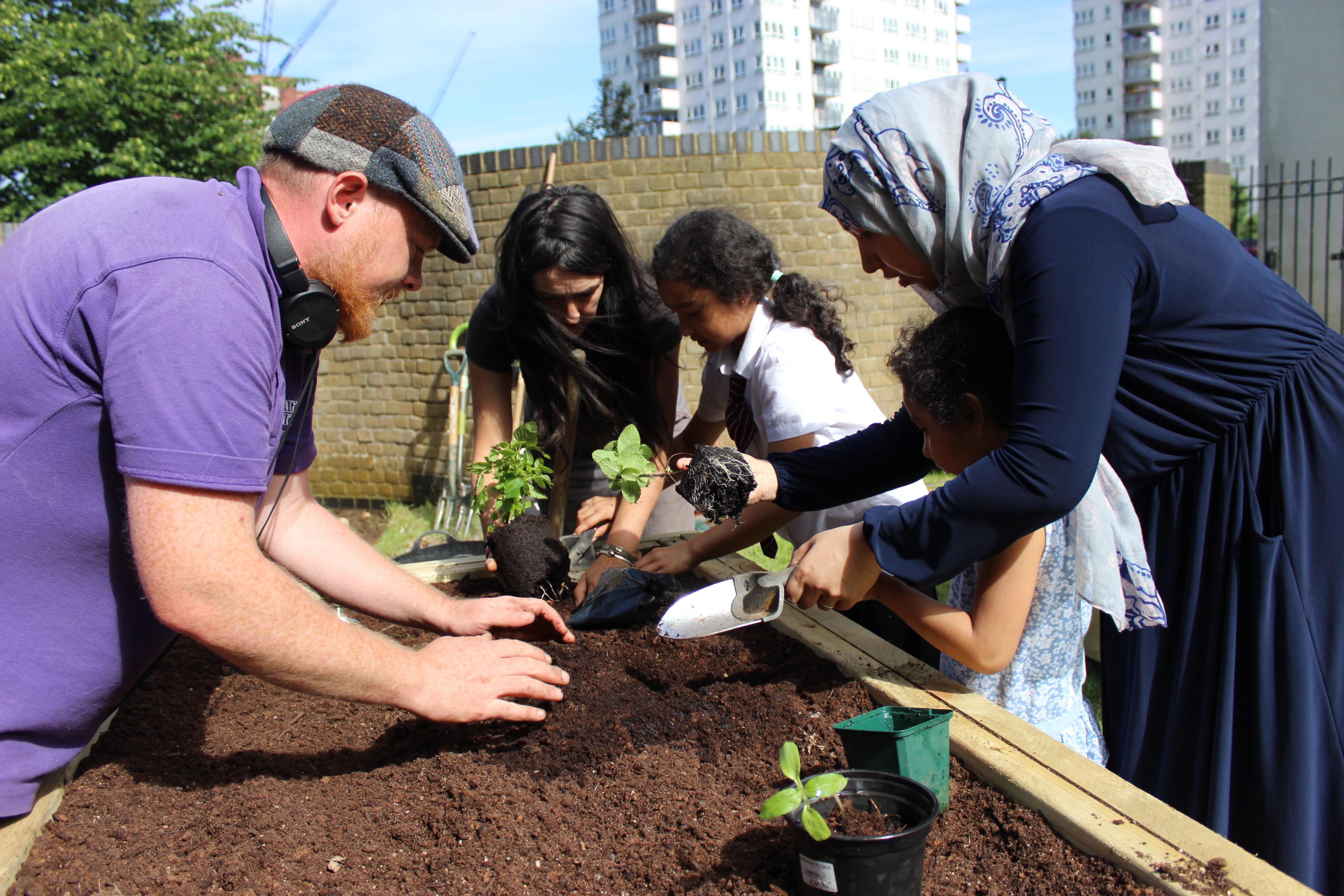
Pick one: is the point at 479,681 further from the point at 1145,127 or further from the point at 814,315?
the point at 1145,127

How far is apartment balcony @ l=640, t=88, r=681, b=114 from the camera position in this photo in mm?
63438

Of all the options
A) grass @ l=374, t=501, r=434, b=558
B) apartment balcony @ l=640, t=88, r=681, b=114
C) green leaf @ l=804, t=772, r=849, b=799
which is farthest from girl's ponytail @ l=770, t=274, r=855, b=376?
apartment balcony @ l=640, t=88, r=681, b=114

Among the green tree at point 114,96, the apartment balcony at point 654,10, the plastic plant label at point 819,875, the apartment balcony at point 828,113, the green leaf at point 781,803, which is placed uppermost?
the apartment balcony at point 654,10

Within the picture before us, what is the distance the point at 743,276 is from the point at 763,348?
0.73 ft

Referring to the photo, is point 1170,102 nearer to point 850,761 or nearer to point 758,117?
point 758,117

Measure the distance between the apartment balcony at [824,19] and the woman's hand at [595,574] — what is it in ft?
212

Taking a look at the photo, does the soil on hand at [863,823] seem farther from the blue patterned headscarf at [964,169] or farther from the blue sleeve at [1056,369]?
the blue patterned headscarf at [964,169]

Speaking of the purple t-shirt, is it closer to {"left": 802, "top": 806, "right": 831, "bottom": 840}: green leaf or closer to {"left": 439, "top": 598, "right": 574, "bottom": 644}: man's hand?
{"left": 439, "top": 598, "right": 574, "bottom": 644}: man's hand

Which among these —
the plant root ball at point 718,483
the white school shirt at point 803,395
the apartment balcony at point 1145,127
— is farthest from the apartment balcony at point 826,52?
the plant root ball at point 718,483

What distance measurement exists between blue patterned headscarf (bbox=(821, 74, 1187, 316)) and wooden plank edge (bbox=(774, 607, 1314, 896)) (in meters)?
0.74

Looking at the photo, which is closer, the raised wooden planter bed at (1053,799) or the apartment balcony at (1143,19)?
the raised wooden planter bed at (1053,799)

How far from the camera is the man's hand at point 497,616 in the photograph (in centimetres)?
186

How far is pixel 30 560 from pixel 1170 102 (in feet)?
274

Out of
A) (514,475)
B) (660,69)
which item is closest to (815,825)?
(514,475)
